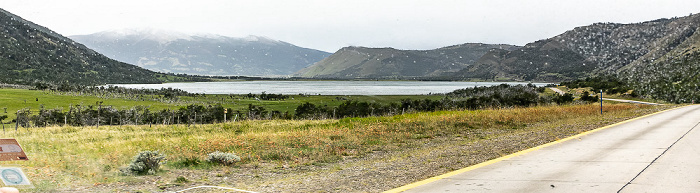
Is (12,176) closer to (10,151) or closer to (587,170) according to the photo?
(10,151)

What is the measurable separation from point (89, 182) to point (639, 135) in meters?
19.4

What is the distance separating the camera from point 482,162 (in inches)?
476

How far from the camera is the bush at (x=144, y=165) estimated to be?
11516 millimetres

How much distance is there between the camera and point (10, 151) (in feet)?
17.3

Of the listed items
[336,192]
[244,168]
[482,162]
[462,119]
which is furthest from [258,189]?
[462,119]

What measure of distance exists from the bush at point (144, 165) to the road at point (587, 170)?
267 inches

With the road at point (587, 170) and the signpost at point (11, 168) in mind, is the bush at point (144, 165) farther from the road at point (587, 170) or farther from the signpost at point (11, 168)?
the road at point (587, 170)

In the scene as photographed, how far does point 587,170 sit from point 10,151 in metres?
11.0

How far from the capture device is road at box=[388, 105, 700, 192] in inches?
342

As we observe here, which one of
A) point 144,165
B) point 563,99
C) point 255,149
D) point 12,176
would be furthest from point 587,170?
point 563,99

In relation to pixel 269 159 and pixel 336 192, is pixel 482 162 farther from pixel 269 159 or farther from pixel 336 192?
pixel 269 159

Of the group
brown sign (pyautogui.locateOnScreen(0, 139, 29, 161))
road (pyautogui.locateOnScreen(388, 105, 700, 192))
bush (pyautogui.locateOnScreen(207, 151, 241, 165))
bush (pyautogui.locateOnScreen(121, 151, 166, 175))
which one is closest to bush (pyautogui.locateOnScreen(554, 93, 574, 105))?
road (pyautogui.locateOnScreen(388, 105, 700, 192))

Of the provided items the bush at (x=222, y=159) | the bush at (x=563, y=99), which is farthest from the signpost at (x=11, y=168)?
the bush at (x=563, y=99)

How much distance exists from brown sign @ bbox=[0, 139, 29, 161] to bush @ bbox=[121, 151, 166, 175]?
630 cm
